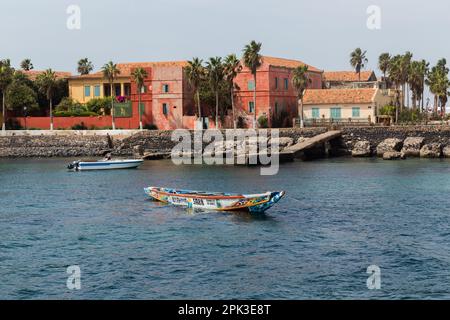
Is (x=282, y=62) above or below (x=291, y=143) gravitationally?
above

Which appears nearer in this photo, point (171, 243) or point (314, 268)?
point (314, 268)

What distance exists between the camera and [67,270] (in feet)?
113

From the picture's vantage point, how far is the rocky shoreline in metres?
95.9

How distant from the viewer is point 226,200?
5041 centimetres

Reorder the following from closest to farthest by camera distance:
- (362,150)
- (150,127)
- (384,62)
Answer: (362,150), (150,127), (384,62)

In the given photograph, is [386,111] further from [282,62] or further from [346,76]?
[346,76]

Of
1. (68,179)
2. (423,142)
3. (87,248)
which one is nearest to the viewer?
(87,248)

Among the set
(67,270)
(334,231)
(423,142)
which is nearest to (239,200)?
(334,231)

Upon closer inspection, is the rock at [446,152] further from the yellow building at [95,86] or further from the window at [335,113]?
the yellow building at [95,86]

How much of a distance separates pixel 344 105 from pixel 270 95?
1115cm

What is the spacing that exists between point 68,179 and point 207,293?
47.8 m

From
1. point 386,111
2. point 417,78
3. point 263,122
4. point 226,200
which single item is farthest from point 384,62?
point 226,200

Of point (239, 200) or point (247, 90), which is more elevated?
point (247, 90)
